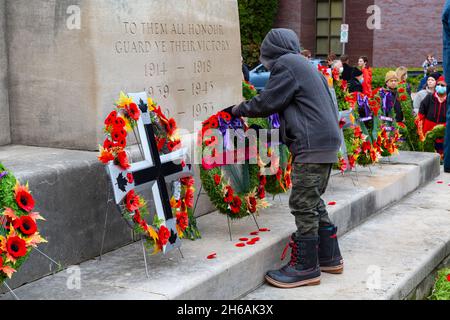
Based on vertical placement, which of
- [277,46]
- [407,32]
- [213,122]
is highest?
[407,32]

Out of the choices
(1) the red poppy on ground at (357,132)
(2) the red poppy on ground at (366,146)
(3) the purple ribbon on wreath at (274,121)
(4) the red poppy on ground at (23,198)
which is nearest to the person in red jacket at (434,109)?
(2) the red poppy on ground at (366,146)

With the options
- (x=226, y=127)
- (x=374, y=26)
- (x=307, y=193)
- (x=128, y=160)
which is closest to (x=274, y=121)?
(x=226, y=127)

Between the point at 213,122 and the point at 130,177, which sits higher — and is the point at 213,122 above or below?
above

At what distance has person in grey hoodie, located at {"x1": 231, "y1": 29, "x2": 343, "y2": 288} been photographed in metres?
4.87

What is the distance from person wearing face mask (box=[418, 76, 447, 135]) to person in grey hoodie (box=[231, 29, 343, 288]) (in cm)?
747

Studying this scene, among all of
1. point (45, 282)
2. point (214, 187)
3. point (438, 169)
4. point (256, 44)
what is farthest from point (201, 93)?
point (256, 44)

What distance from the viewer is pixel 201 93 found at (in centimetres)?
661

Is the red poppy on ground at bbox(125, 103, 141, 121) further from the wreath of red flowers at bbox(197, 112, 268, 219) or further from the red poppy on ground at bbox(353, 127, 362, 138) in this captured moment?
the red poppy on ground at bbox(353, 127, 362, 138)

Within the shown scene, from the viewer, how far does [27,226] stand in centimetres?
374

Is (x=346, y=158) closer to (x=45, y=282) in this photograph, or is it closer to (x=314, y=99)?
(x=314, y=99)

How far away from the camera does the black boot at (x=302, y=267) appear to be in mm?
4996

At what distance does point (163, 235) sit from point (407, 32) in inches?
1033

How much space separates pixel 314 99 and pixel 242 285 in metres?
1.33

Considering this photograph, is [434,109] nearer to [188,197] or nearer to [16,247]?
[188,197]
